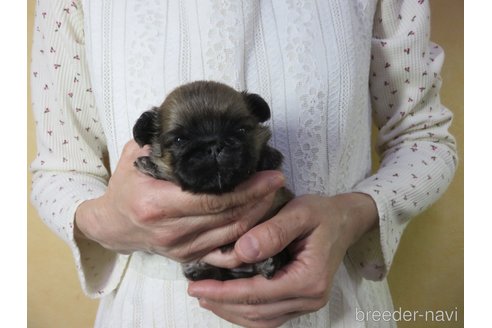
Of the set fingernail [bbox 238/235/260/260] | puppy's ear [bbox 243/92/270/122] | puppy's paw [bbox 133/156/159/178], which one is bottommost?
fingernail [bbox 238/235/260/260]

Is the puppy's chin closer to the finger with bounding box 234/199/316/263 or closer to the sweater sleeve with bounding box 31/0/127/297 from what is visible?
the finger with bounding box 234/199/316/263

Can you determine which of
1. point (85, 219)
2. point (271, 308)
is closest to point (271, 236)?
point (271, 308)

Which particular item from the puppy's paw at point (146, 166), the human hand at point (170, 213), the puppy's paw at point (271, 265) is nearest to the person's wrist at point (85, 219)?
the human hand at point (170, 213)

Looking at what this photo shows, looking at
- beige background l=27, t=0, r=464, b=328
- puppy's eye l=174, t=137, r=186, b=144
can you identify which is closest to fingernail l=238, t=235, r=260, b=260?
puppy's eye l=174, t=137, r=186, b=144

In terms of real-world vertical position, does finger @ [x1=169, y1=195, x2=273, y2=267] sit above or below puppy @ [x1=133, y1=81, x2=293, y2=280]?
below

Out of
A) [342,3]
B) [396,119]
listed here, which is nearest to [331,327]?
[396,119]

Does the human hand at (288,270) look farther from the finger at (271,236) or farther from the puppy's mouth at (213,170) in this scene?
the puppy's mouth at (213,170)
